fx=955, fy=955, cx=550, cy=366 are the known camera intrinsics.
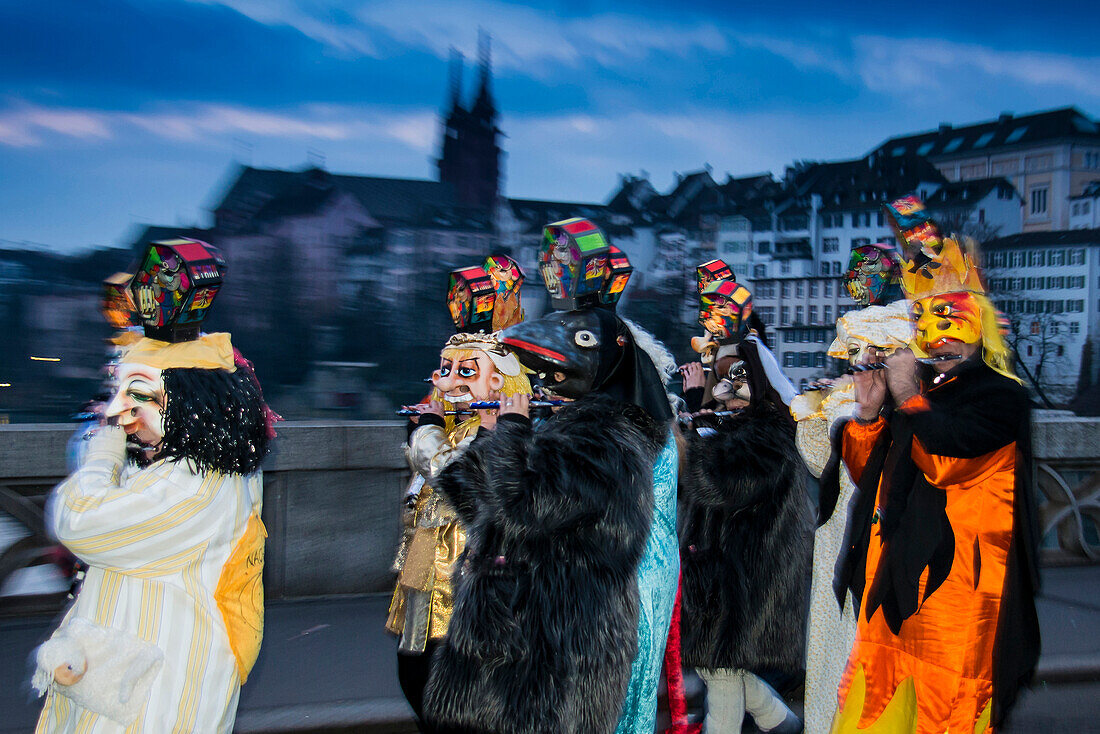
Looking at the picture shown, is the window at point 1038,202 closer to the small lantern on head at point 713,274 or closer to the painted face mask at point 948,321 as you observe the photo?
the small lantern on head at point 713,274

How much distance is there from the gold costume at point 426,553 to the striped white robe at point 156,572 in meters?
1.12

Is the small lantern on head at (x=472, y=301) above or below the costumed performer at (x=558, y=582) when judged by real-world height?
above

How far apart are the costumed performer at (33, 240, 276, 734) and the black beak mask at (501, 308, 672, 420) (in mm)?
835

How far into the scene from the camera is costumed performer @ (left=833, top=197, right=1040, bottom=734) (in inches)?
122

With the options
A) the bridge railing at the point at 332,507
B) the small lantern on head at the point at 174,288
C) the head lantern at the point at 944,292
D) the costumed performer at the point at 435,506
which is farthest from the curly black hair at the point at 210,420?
the bridge railing at the point at 332,507

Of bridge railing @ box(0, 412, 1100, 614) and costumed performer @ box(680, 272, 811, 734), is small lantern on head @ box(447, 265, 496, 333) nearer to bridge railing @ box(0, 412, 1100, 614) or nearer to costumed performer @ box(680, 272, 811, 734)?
costumed performer @ box(680, 272, 811, 734)

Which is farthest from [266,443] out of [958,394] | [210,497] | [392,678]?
[392,678]

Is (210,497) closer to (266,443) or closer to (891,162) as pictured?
(266,443)

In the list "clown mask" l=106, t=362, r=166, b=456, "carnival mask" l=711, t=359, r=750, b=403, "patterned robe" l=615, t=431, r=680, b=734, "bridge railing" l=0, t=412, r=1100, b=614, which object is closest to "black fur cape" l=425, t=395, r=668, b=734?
"patterned robe" l=615, t=431, r=680, b=734

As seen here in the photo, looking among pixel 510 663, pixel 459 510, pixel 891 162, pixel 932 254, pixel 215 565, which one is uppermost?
pixel 891 162

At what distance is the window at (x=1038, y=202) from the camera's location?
1145cm

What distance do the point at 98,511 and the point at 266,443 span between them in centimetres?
52

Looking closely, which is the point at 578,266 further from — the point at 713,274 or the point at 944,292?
the point at 713,274

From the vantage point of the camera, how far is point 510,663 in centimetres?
247
